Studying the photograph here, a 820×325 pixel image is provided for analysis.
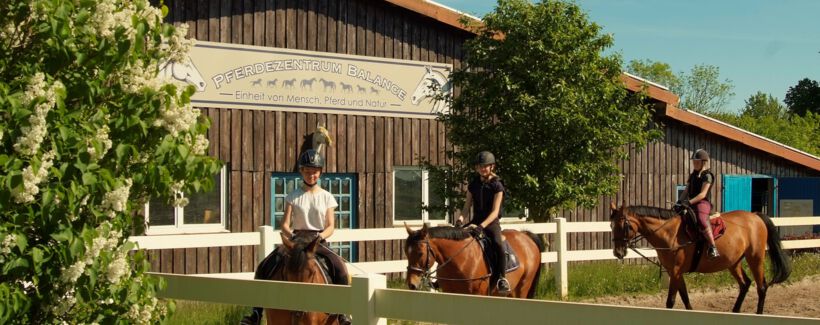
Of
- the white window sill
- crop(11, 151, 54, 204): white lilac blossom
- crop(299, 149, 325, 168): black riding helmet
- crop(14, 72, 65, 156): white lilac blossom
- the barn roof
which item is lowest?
the white window sill

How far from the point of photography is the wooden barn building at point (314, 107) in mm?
16562

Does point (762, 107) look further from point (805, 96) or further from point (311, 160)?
point (311, 160)

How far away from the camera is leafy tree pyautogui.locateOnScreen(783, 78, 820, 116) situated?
59906mm

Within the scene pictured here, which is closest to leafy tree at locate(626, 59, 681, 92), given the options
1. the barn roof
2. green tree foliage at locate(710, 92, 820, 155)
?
green tree foliage at locate(710, 92, 820, 155)

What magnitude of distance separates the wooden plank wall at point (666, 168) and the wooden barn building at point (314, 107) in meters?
0.96

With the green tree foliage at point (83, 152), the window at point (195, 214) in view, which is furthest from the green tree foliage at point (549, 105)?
the green tree foliage at point (83, 152)

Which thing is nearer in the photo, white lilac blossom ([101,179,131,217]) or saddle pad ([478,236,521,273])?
white lilac blossom ([101,179,131,217])

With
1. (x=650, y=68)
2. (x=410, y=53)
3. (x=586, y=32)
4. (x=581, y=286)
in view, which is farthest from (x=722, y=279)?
(x=650, y=68)

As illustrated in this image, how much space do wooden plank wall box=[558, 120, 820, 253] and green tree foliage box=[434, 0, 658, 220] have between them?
182 inches

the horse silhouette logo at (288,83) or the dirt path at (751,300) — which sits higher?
A: the horse silhouette logo at (288,83)

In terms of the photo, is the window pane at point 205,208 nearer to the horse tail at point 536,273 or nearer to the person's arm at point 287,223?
the horse tail at point 536,273

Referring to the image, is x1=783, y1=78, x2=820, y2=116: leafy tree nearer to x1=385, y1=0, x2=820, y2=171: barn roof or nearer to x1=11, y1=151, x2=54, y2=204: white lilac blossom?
x1=385, y1=0, x2=820, y2=171: barn roof

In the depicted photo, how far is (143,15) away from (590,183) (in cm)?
1170

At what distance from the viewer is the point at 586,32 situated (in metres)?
16.5
